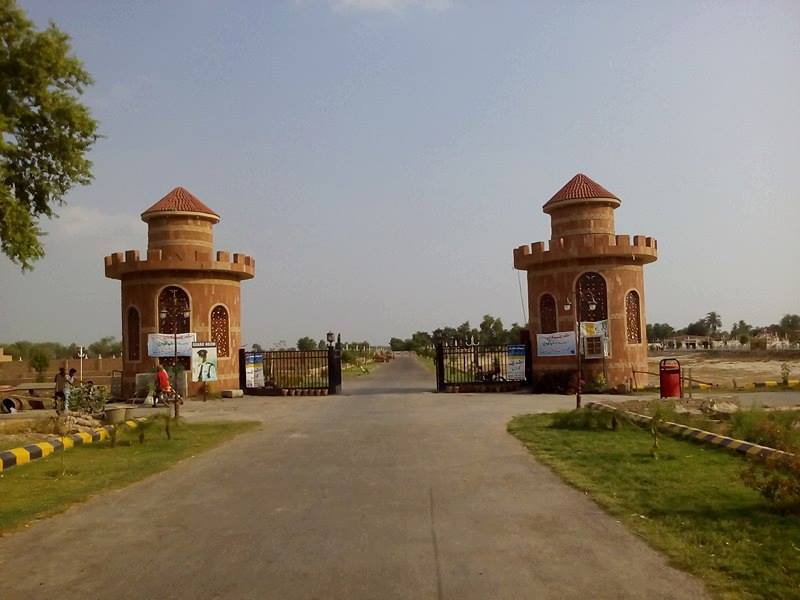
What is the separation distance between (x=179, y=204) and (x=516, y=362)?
48.7ft

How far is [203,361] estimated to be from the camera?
27438 mm

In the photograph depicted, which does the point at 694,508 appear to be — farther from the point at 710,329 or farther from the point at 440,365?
the point at 710,329

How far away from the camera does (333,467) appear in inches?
432

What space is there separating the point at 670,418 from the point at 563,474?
665 centimetres

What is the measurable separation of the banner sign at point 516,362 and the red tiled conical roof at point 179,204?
13202 mm

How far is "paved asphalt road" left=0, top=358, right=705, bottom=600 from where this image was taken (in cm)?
538

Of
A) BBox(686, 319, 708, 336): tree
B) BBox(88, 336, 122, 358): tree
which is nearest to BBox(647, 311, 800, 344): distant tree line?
BBox(686, 319, 708, 336): tree

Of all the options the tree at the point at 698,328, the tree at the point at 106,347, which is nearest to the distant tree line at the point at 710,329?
the tree at the point at 698,328

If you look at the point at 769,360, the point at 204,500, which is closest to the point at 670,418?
the point at 204,500

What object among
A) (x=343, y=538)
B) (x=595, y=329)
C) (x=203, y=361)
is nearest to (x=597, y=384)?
(x=595, y=329)

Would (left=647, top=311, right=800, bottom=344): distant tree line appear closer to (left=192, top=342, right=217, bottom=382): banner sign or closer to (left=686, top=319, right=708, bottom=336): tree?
(left=686, top=319, right=708, bottom=336): tree

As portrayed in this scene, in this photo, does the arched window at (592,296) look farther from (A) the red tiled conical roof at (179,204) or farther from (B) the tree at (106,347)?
(B) the tree at (106,347)

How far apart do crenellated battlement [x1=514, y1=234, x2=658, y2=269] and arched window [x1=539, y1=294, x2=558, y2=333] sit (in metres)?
1.47

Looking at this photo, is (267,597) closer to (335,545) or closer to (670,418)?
(335,545)
